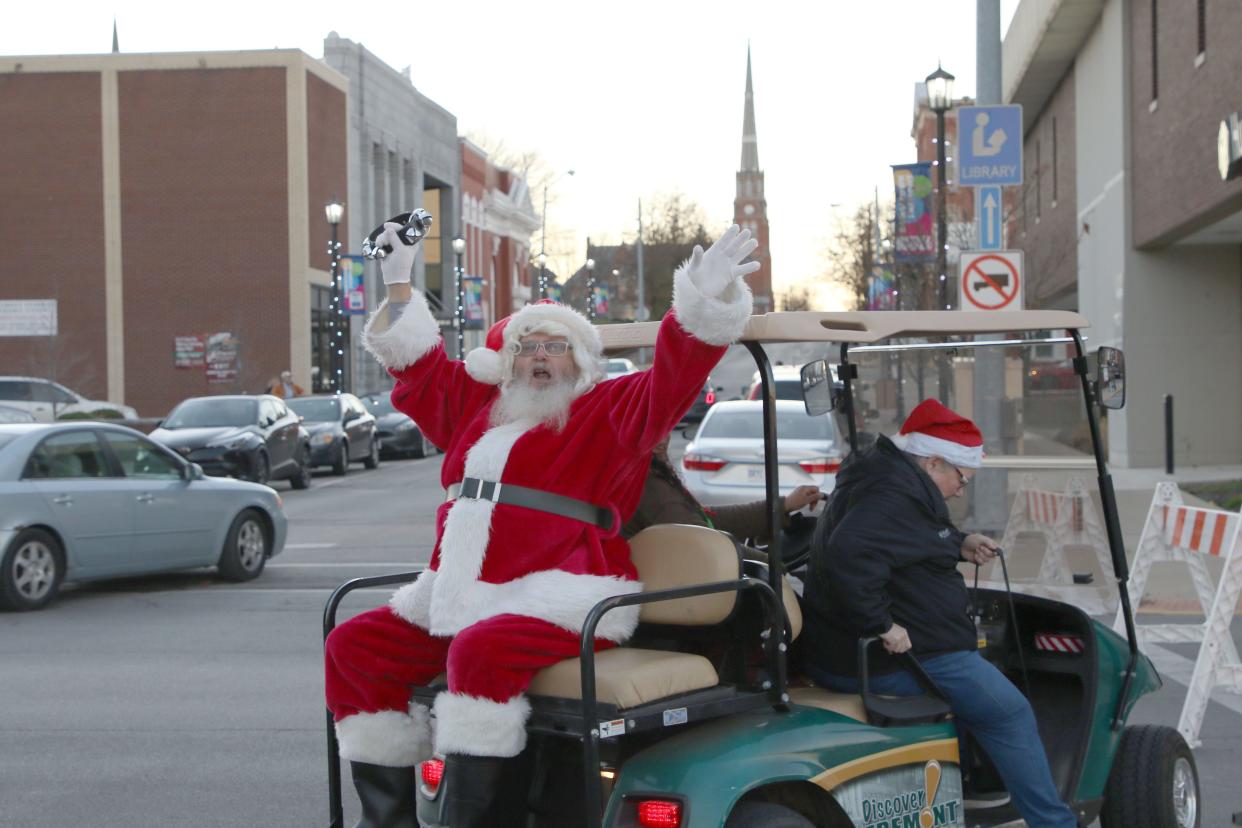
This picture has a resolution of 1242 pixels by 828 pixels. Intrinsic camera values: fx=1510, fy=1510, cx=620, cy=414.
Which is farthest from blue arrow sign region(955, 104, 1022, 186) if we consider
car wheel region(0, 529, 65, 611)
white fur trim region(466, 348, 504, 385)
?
white fur trim region(466, 348, 504, 385)

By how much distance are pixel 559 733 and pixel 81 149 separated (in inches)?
1859

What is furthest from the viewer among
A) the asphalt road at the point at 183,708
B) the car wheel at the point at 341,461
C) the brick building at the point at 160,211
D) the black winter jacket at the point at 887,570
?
the brick building at the point at 160,211

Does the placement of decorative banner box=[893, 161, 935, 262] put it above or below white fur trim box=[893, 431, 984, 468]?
above

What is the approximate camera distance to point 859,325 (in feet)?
14.9

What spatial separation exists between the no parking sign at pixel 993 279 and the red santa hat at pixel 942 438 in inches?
366

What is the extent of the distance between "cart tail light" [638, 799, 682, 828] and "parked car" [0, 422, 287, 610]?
825 cm

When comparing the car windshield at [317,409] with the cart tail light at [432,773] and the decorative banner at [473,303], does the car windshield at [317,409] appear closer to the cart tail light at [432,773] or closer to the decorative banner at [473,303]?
the cart tail light at [432,773]

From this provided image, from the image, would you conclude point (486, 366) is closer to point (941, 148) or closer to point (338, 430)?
point (941, 148)

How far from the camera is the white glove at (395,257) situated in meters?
4.50

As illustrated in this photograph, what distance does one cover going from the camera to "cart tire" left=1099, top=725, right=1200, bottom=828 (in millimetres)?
5043

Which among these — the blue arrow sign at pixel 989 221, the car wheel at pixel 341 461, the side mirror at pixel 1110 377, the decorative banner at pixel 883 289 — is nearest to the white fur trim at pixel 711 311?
the side mirror at pixel 1110 377

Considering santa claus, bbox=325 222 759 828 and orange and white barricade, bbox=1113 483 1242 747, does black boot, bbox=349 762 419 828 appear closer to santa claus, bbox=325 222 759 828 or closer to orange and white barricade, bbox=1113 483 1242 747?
santa claus, bbox=325 222 759 828

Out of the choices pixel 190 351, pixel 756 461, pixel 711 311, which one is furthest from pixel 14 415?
pixel 711 311

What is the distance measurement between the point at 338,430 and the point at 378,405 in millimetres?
6919
